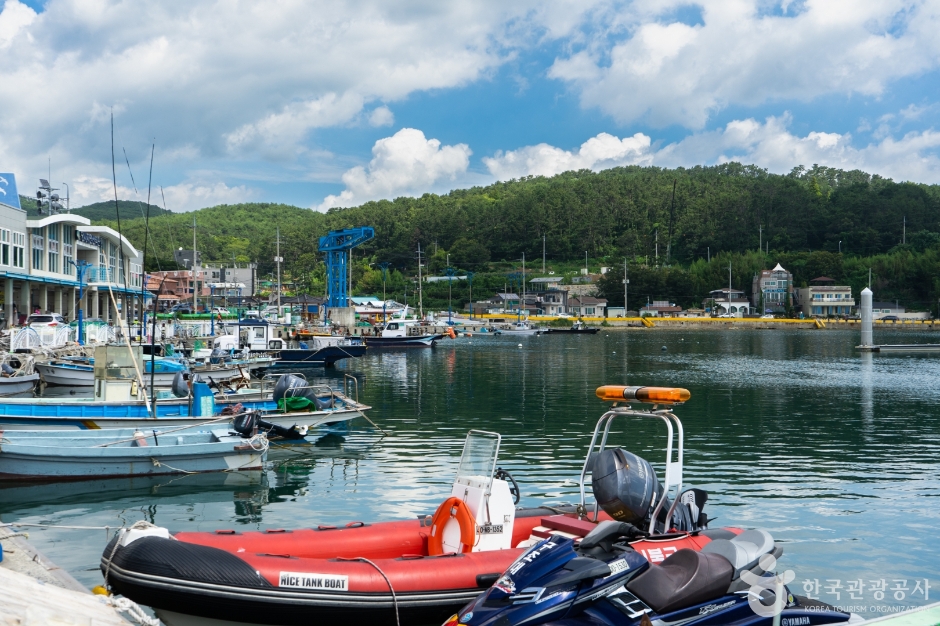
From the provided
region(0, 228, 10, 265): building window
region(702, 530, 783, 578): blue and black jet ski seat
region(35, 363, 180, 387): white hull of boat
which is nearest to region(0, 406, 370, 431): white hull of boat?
region(35, 363, 180, 387): white hull of boat

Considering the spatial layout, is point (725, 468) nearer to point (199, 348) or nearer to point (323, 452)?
point (323, 452)

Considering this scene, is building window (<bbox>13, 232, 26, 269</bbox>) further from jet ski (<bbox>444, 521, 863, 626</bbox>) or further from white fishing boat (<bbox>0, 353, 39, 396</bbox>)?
jet ski (<bbox>444, 521, 863, 626</bbox>)

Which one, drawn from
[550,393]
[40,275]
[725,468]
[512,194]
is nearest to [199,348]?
[40,275]

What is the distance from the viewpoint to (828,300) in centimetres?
11844

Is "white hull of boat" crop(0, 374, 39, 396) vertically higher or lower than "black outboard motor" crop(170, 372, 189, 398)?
lower

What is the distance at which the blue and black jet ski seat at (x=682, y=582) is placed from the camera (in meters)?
5.41

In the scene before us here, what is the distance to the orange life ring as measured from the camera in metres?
7.73

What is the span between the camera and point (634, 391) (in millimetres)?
7836

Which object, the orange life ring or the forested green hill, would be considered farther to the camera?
the forested green hill

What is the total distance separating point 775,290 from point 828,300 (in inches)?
330

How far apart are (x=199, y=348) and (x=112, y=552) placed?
36.1m

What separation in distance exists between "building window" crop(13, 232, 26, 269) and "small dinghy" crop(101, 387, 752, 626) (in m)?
45.8

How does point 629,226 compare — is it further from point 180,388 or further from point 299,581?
point 299,581

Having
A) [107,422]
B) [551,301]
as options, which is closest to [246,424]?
[107,422]
